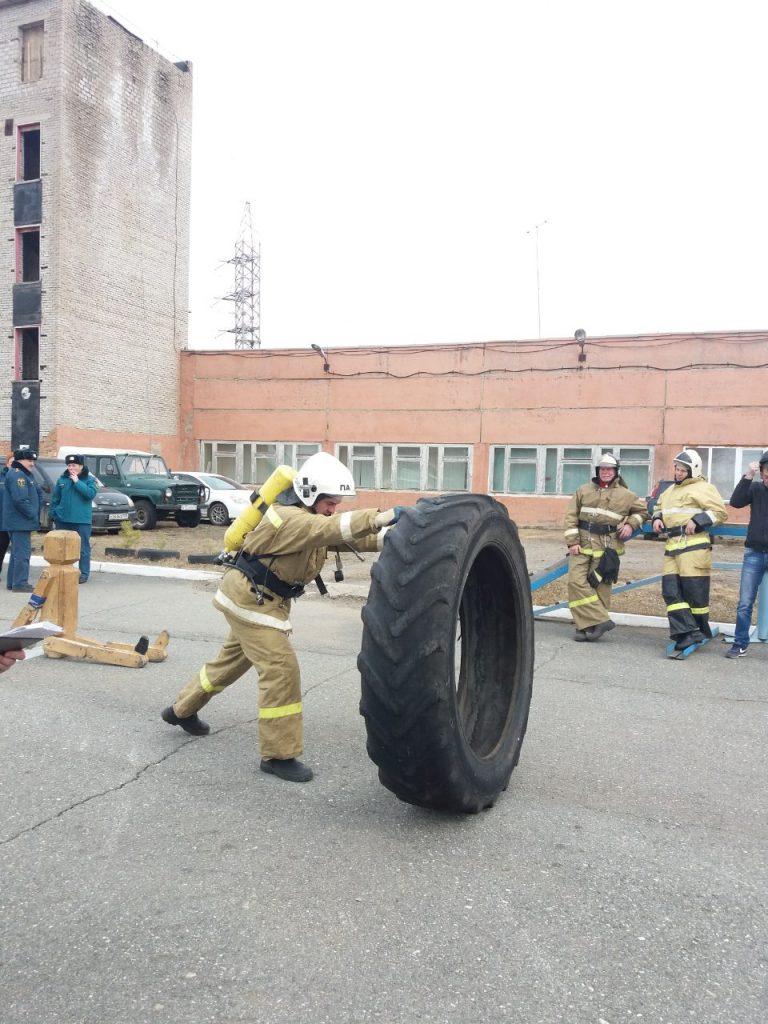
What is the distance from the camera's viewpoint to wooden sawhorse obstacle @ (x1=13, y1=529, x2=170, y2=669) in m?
6.71

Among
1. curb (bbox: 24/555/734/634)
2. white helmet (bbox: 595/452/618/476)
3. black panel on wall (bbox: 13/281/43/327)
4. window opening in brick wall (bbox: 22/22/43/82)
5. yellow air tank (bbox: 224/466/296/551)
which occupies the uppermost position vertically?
window opening in brick wall (bbox: 22/22/43/82)

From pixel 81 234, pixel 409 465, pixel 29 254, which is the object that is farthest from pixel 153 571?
pixel 29 254

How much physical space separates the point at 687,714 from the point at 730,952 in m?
3.08

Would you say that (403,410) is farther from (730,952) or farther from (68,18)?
(730,952)

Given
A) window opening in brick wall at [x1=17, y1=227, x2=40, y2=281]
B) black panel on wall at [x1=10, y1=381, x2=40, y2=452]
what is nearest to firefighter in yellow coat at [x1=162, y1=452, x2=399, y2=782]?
black panel on wall at [x1=10, y1=381, x2=40, y2=452]

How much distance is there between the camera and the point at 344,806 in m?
3.90

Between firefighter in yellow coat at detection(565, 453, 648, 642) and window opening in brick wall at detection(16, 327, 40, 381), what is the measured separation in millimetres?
24407

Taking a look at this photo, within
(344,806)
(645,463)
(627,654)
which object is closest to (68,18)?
(645,463)

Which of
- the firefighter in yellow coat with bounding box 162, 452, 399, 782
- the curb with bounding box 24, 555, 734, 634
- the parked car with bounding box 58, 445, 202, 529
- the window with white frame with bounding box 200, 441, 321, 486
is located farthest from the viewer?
the window with white frame with bounding box 200, 441, 321, 486

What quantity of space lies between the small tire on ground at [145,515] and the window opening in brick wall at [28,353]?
10.8 m

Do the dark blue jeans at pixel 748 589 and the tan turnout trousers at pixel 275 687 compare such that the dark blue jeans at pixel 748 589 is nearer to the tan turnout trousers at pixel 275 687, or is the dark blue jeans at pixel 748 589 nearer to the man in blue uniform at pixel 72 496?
the tan turnout trousers at pixel 275 687

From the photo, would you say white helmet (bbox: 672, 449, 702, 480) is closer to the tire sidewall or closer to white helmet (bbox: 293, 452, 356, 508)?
the tire sidewall

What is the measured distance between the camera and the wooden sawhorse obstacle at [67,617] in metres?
6.71

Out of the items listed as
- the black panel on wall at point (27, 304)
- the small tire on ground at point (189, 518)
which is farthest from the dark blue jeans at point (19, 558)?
the black panel on wall at point (27, 304)
